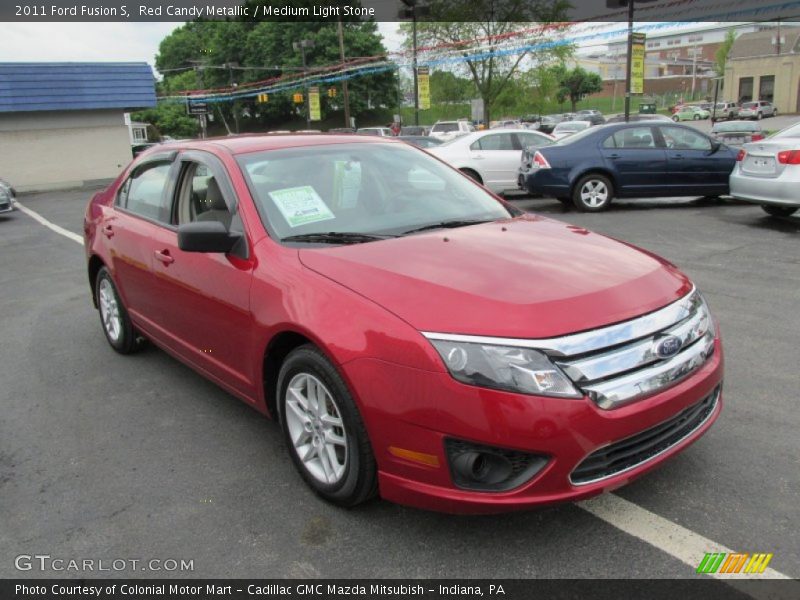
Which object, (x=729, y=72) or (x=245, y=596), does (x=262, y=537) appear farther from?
(x=729, y=72)

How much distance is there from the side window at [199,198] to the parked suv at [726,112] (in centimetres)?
5452

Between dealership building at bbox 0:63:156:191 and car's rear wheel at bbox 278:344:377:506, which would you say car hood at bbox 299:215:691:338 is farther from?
dealership building at bbox 0:63:156:191

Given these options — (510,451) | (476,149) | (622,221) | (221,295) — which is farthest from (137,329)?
(476,149)

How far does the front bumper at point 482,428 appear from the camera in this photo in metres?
2.28

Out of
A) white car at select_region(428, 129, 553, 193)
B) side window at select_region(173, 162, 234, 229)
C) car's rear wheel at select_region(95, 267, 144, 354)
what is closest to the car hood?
side window at select_region(173, 162, 234, 229)

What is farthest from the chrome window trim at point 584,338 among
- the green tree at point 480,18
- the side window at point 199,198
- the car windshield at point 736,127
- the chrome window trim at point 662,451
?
the green tree at point 480,18

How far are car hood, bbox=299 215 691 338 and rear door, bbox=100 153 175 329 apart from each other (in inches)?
66.2

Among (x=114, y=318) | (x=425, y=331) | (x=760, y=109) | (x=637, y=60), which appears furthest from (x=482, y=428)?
(x=760, y=109)

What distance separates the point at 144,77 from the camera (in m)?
27.7

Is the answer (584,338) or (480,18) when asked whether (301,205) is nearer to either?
(584,338)

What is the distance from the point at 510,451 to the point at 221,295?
1.77 metres

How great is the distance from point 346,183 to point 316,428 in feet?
4.69

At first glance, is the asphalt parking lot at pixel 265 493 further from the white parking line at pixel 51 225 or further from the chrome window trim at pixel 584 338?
the white parking line at pixel 51 225

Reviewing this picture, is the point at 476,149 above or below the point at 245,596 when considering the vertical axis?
above
